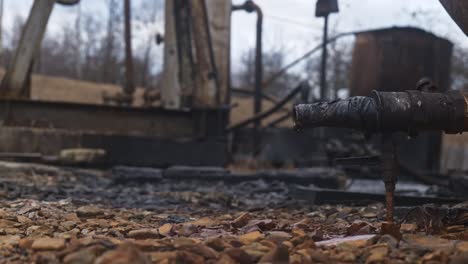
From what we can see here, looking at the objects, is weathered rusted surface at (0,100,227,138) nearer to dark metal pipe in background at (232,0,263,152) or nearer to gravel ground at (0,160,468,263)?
dark metal pipe in background at (232,0,263,152)

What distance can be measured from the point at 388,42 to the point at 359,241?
10.6 meters

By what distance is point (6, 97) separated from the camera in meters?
9.05

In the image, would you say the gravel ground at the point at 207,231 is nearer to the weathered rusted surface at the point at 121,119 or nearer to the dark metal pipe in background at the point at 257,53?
the weathered rusted surface at the point at 121,119

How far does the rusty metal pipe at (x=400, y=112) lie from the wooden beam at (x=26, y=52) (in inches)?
273

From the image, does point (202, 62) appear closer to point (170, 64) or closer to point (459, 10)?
point (170, 64)

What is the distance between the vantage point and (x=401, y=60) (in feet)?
41.0

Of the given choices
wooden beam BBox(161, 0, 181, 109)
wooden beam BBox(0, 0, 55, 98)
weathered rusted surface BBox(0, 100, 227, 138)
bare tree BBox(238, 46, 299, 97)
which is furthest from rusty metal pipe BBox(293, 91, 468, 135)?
bare tree BBox(238, 46, 299, 97)

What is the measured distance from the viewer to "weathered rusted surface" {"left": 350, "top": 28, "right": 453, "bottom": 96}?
1240 cm

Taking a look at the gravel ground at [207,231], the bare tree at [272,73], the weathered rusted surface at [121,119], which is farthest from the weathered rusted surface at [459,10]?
the bare tree at [272,73]

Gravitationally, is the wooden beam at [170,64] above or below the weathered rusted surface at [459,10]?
above

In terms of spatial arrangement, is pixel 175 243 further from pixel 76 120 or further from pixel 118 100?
pixel 118 100

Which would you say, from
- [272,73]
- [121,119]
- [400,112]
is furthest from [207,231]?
[272,73]

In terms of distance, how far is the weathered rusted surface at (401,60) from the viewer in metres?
12.4

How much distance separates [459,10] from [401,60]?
29.6 ft
